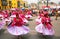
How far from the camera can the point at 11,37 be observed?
42.5 ft

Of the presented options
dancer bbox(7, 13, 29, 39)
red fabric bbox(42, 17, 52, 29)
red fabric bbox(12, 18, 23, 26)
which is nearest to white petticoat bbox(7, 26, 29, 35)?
dancer bbox(7, 13, 29, 39)

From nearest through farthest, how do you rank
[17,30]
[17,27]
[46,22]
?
[17,30] → [17,27] → [46,22]

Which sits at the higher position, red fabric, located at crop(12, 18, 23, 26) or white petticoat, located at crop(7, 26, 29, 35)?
red fabric, located at crop(12, 18, 23, 26)

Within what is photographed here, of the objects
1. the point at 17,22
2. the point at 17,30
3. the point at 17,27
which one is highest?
the point at 17,22

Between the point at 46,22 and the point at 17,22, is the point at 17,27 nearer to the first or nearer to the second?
the point at 17,22

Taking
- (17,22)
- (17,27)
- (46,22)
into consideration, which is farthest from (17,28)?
(46,22)

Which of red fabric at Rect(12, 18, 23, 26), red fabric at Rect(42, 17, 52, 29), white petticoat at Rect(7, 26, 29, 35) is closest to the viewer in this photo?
white petticoat at Rect(7, 26, 29, 35)

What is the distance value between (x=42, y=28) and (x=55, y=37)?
1097 mm

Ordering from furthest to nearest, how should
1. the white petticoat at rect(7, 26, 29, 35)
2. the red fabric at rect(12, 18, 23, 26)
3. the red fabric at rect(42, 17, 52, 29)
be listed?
the red fabric at rect(42, 17, 52, 29)
the red fabric at rect(12, 18, 23, 26)
the white petticoat at rect(7, 26, 29, 35)

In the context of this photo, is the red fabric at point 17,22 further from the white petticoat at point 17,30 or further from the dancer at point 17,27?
the white petticoat at point 17,30

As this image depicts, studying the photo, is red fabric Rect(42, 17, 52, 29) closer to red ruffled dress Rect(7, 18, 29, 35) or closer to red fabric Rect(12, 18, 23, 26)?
red ruffled dress Rect(7, 18, 29, 35)

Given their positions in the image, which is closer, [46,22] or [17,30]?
[17,30]

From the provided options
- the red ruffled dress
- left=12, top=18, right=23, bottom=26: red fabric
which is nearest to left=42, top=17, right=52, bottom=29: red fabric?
the red ruffled dress

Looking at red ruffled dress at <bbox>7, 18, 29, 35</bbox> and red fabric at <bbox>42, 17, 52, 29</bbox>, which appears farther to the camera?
red fabric at <bbox>42, 17, 52, 29</bbox>
